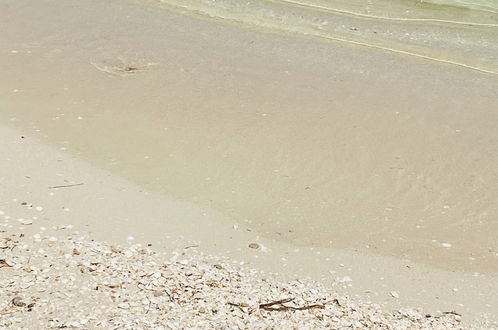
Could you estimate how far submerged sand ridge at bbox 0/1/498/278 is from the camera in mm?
6125

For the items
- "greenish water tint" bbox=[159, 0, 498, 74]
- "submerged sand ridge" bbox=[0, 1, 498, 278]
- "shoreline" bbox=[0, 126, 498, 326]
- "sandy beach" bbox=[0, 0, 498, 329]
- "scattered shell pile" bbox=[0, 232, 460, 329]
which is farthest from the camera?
"greenish water tint" bbox=[159, 0, 498, 74]

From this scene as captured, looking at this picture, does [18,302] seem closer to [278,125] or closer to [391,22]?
[278,125]

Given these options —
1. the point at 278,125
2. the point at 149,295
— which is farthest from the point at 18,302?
the point at 278,125

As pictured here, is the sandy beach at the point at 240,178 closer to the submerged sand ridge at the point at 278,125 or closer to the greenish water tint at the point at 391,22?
the submerged sand ridge at the point at 278,125

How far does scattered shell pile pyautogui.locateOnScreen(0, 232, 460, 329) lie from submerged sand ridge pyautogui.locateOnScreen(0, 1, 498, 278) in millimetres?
859

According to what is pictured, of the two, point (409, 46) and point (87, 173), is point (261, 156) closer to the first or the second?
point (87, 173)

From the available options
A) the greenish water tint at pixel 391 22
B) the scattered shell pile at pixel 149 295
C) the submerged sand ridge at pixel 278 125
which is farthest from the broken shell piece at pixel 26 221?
the greenish water tint at pixel 391 22

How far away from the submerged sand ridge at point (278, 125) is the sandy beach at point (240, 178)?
0.02 m

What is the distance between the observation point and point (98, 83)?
27.2 ft

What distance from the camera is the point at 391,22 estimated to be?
11.9 m

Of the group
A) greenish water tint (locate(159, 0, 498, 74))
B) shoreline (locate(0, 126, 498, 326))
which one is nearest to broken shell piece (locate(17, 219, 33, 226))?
shoreline (locate(0, 126, 498, 326))

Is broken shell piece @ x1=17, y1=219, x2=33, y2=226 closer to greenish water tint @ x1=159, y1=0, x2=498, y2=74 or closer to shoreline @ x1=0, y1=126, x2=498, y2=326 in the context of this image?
shoreline @ x1=0, y1=126, x2=498, y2=326

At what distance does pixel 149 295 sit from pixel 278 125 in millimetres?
3396

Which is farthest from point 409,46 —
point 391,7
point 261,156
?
point 261,156
